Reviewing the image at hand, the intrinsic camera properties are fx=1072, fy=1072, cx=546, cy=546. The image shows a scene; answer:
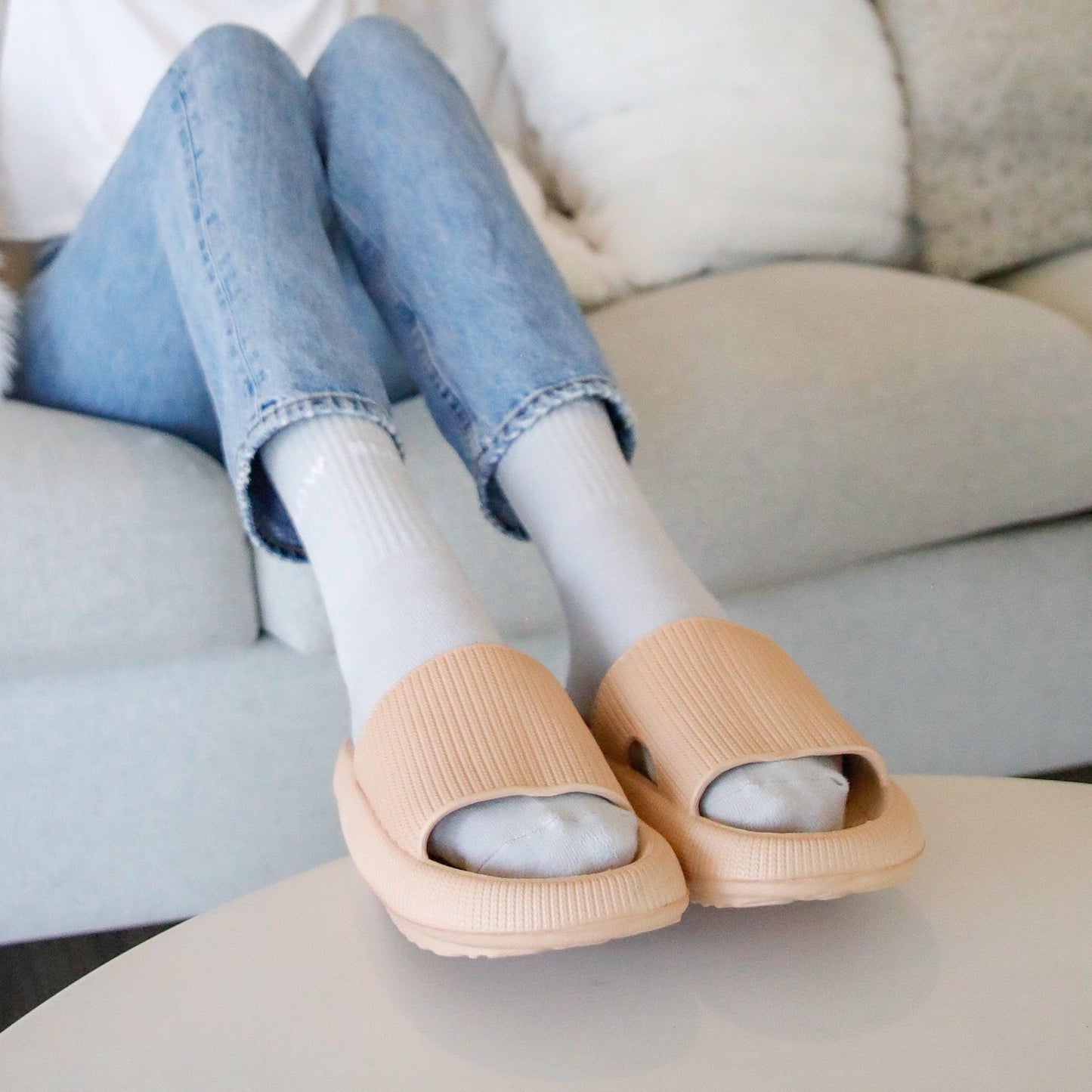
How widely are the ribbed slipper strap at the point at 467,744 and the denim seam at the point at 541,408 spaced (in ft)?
0.55

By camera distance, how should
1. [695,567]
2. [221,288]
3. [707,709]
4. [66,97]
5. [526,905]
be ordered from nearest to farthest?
1. [526,905]
2. [707,709]
3. [221,288]
4. [695,567]
5. [66,97]

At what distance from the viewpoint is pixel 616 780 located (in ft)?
1.64

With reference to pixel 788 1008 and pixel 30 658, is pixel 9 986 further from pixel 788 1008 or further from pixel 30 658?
pixel 788 1008

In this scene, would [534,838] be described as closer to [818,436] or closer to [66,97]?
[818,436]

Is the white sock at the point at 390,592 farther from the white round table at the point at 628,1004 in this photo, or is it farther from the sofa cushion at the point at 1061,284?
the sofa cushion at the point at 1061,284

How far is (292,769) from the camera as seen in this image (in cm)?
91

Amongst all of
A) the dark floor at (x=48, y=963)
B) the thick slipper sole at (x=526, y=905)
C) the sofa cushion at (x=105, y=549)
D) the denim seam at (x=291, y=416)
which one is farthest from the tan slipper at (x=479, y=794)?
the dark floor at (x=48, y=963)

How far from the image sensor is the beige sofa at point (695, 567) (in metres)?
0.82

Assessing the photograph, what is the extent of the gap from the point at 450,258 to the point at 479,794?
0.39 meters

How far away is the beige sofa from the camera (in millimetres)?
815

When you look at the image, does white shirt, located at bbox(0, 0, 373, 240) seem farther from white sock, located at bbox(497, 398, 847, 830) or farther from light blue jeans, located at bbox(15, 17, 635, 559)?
white sock, located at bbox(497, 398, 847, 830)

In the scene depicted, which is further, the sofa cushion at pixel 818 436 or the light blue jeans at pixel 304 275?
the sofa cushion at pixel 818 436

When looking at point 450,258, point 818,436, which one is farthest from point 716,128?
point 450,258

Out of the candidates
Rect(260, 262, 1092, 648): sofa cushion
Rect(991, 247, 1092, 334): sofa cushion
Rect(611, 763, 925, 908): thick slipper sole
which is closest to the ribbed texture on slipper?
Rect(611, 763, 925, 908): thick slipper sole
